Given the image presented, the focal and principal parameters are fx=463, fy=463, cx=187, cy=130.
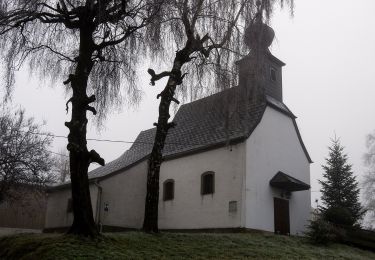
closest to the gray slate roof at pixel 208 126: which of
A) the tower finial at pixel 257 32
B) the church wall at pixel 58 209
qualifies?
the tower finial at pixel 257 32

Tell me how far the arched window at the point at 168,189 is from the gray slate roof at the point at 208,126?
142cm

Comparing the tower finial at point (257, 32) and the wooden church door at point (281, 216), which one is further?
the wooden church door at point (281, 216)

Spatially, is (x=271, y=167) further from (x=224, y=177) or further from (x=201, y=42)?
(x=201, y=42)

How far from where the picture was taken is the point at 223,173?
22.1 meters

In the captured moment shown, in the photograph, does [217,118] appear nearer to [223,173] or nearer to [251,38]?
[223,173]

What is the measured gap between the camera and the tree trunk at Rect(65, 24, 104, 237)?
12.3 meters

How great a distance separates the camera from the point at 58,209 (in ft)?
92.3

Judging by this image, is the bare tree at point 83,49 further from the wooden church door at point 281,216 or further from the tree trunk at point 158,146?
the wooden church door at point 281,216

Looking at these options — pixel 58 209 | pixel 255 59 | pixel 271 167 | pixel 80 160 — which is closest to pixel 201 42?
pixel 255 59

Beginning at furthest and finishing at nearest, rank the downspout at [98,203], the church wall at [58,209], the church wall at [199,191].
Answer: the church wall at [58,209] → the downspout at [98,203] → the church wall at [199,191]

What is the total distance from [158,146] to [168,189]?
33.3 ft

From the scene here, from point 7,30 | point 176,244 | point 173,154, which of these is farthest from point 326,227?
point 7,30

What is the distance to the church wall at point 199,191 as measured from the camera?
21.4 metres

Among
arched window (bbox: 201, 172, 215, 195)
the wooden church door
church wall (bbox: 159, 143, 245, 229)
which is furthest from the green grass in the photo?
arched window (bbox: 201, 172, 215, 195)
